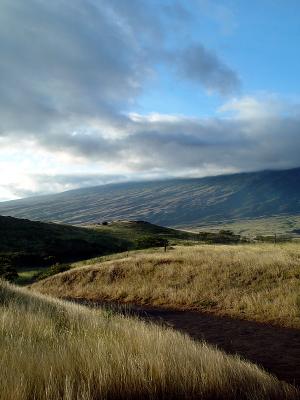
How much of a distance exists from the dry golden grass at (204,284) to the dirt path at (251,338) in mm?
1202

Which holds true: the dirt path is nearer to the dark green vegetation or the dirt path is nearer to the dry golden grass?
the dry golden grass

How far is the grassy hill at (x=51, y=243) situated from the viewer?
5456 cm

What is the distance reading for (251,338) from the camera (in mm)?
14031

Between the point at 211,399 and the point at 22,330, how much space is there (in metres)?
4.38

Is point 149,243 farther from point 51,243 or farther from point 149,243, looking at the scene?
point 51,243

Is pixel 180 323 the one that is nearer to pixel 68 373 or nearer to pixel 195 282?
pixel 195 282

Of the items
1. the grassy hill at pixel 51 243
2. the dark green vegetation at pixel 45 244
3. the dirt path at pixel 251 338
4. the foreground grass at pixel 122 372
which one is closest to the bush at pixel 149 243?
the grassy hill at pixel 51 243

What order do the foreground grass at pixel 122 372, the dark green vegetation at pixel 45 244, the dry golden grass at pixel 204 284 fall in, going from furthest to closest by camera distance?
the dark green vegetation at pixel 45 244 → the dry golden grass at pixel 204 284 → the foreground grass at pixel 122 372

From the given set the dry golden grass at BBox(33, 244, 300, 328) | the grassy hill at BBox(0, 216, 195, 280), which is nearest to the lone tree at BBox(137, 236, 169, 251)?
the grassy hill at BBox(0, 216, 195, 280)

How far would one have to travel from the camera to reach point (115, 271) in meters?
29.5

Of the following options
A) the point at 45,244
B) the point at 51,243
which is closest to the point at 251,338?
the point at 45,244

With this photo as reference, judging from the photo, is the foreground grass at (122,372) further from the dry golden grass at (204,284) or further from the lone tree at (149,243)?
the lone tree at (149,243)

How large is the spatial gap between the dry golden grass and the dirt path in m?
1.20

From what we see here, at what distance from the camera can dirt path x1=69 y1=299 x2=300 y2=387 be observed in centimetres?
1079
